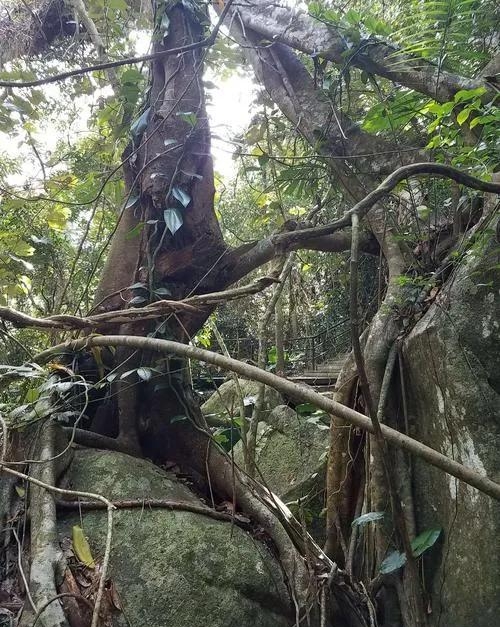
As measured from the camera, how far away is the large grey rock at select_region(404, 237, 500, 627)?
2.22 metres

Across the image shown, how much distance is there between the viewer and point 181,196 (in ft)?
10.1

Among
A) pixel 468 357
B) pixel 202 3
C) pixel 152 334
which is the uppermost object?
pixel 202 3

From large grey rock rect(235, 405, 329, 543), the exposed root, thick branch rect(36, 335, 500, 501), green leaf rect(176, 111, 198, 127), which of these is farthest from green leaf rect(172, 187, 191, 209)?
large grey rock rect(235, 405, 329, 543)

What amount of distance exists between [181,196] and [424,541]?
2.29m

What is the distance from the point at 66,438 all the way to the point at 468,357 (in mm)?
2061

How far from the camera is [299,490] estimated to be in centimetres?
416

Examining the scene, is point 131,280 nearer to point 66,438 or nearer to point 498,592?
point 66,438

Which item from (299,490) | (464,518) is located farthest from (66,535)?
(299,490)

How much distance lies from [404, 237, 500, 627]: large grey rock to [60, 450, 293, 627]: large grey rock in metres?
0.79

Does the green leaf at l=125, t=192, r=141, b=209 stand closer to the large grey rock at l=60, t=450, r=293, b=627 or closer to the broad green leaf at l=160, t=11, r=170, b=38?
the broad green leaf at l=160, t=11, r=170, b=38

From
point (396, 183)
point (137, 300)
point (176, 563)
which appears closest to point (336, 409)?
point (396, 183)

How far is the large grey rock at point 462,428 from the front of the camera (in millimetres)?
2221

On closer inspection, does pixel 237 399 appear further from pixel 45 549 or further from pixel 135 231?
pixel 45 549

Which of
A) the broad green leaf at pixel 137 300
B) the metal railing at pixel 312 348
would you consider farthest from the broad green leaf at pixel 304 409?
the broad green leaf at pixel 137 300
